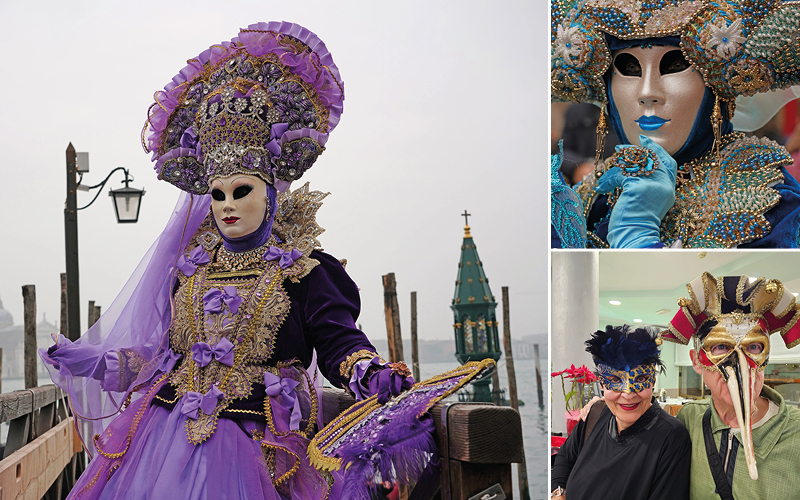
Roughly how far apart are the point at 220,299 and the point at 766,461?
1283mm

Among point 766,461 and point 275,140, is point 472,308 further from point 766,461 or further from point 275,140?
point 766,461

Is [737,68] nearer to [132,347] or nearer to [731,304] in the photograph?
[731,304]

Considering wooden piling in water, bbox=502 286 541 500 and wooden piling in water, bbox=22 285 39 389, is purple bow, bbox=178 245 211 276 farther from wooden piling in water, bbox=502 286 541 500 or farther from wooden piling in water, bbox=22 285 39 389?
wooden piling in water, bbox=22 285 39 389

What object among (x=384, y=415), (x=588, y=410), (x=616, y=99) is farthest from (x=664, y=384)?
(x=616, y=99)

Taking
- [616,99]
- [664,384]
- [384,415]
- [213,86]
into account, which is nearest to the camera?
[384,415]

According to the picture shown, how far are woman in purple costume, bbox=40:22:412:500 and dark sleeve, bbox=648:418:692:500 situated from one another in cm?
64

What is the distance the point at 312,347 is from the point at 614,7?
3.73 ft

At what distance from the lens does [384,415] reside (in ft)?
4.46

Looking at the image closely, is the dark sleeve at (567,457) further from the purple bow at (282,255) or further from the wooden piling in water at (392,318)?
the wooden piling in water at (392,318)

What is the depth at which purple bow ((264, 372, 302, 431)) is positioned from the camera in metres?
1.73

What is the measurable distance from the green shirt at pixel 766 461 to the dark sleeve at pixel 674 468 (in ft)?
0.04

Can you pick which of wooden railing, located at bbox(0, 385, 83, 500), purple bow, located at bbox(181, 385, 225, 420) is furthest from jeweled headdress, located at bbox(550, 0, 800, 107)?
wooden railing, located at bbox(0, 385, 83, 500)

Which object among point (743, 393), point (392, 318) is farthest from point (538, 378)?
point (743, 393)

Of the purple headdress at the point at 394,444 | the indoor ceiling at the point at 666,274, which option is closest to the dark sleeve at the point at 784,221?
the indoor ceiling at the point at 666,274
